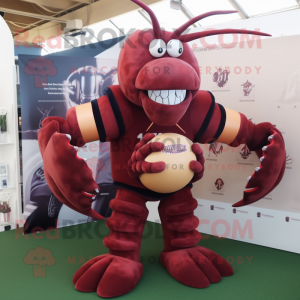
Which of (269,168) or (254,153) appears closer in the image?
(269,168)

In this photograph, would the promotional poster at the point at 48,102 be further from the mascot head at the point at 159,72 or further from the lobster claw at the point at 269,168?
the lobster claw at the point at 269,168

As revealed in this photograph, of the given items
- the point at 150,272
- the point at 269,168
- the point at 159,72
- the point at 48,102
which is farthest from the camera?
the point at 48,102

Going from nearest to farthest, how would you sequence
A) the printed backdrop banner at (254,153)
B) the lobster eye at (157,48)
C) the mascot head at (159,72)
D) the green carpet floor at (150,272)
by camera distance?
the mascot head at (159,72)
the lobster eye at (157,48)
the green carpet floor at (150,272)
the printed backdrop banner at (254,153)

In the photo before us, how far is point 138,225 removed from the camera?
2119mm

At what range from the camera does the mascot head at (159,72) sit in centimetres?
178

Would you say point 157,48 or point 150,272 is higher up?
point 157,48

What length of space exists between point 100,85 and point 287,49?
1.59 metres

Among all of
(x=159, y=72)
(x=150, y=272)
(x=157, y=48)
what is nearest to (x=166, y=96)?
(x=159, y=72)

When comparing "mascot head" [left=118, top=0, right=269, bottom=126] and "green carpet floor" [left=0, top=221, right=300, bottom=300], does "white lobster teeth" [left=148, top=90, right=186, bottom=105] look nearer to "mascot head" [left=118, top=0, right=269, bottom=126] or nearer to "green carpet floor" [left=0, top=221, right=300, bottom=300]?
"mascot head" [left=118, top=0, right=269, bottom=126]

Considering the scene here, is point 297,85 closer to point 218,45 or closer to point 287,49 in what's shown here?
point 287,49

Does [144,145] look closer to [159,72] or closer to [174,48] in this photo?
[159,72]

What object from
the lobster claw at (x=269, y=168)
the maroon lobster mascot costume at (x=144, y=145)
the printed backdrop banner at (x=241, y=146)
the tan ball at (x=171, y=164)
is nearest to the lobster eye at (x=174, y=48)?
the maroon lobster mascot costume at (x=144, y=145)

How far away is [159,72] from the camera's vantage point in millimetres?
1770

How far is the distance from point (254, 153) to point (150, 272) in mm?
1160
